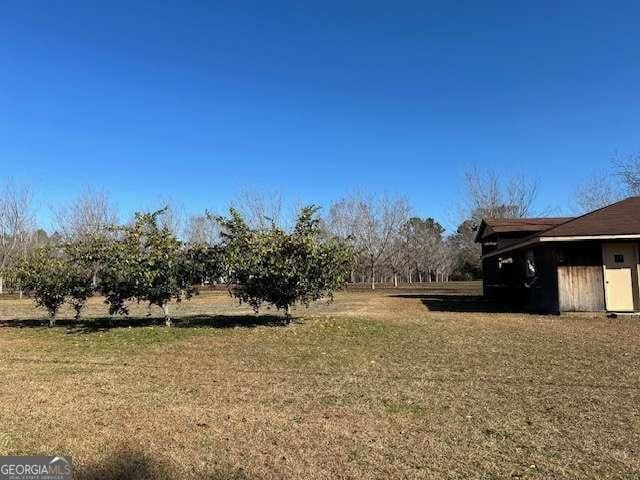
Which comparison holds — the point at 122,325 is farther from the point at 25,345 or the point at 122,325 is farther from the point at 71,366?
the point at 71,366

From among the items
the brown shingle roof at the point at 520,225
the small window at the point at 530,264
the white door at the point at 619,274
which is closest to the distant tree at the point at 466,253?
the brown shingle roof at the point at 520,225

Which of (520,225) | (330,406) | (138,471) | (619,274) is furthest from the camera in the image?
(520,225)

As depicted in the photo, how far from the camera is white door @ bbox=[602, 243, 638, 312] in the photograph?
15.9 meters

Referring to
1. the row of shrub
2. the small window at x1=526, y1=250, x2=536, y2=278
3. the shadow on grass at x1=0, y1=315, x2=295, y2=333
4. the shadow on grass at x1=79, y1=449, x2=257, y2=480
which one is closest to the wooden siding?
the small window at x1=526, y1=250, x2=536, y2=278

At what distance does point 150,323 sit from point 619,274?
44.8ft

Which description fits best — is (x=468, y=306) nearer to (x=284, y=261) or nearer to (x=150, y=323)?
(x=284, y=261)

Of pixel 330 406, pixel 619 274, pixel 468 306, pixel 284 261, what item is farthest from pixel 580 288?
pixel 330 406

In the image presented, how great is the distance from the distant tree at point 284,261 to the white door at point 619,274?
8.35 metres

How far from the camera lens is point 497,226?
26469 millimetres

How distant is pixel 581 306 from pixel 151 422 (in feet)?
47.3

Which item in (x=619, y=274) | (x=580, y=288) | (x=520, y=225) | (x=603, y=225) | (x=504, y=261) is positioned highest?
(x=520, y=225)

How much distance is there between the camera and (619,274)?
16.1 metres

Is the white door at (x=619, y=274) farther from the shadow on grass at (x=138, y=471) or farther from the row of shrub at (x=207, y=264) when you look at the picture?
the shadow on grass at (x=138, y=471)

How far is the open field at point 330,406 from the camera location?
4148 millimetres
